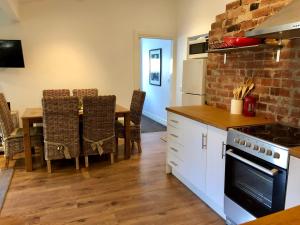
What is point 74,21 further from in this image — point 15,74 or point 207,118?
point 207,118

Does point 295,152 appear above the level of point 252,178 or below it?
above

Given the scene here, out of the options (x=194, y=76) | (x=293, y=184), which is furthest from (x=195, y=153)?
(x=194, y=76)

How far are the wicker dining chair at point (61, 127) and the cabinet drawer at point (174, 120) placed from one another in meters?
1.19

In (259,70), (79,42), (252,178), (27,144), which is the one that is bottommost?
(27,144)

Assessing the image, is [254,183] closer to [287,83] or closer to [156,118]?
[287,83]

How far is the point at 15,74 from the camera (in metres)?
4.57

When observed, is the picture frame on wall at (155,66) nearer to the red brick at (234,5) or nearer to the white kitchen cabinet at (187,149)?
the red brick at (234,5)

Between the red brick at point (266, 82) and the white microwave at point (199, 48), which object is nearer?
the red brick at point (266, 82)

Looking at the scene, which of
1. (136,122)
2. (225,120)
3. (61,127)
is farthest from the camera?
(136,122)

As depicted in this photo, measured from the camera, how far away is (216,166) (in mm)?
2303

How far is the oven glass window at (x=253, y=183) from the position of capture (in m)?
1.76

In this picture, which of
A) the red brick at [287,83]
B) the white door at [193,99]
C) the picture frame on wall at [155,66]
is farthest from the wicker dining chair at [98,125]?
the picture frame on wall at [155,66]

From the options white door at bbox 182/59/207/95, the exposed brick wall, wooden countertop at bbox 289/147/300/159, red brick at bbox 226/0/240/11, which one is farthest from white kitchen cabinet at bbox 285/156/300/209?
white door at bbox 182/59/207/95

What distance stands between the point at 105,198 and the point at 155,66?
4.49 meters
